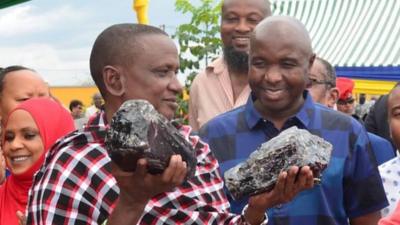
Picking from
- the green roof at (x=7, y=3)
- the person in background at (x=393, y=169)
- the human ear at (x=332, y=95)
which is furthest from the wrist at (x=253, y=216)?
the green roof at (x=7, y=3)

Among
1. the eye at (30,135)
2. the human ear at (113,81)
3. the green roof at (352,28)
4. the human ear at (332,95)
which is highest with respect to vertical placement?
the human ear at (113,81)

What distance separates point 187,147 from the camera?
6.35 ft

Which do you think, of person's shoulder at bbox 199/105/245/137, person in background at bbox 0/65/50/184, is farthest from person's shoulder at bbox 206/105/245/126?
person in background at bbox 0/65/50/184

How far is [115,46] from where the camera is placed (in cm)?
235

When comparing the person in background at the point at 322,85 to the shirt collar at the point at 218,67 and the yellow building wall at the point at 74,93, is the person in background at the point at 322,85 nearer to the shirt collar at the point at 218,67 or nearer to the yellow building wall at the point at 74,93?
the shirt collar at the point at 218,67

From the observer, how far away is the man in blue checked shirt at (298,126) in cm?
276

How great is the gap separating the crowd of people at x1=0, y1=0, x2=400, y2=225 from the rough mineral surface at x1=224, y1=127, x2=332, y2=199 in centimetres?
3

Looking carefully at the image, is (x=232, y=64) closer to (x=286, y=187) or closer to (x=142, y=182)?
(x=286, y=187)

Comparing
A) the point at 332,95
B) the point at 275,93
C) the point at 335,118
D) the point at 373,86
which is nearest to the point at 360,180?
the point at 335,118

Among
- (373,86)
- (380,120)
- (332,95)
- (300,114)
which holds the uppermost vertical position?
(300,114)

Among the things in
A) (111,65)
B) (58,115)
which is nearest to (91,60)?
(111,65)

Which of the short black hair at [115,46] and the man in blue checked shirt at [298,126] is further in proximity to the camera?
the man in blue checked shirt at [298,126]

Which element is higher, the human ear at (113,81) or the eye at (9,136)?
the human ear at (113,81)

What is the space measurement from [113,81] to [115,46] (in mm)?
120
